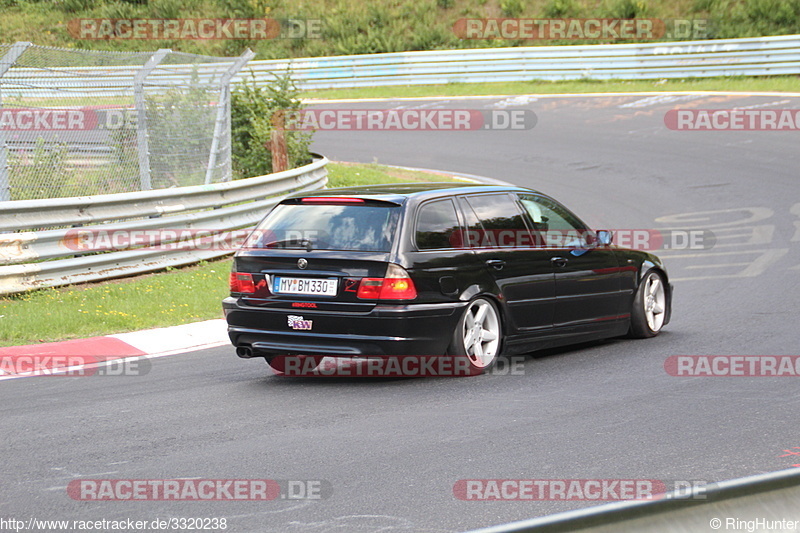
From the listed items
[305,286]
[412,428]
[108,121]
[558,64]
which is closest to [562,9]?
[558,64]

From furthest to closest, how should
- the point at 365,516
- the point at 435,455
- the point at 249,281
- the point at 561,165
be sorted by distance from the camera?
the point at 561,165 < the point at 249,281 < the point at 435,455 < the point at 365,516

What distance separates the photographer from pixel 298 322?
290 inches

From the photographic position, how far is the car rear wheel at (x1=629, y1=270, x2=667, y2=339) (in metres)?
9.37

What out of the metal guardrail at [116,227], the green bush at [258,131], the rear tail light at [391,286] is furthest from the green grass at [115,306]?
the green bush at [258,131]

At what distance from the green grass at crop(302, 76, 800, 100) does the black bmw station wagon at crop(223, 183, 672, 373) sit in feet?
63.7

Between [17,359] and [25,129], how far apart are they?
3.15 meters

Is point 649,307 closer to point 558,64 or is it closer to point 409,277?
point 409,277

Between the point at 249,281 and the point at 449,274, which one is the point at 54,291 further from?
the point at 449,274

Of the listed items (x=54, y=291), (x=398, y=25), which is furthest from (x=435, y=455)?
(x=398, y=25)

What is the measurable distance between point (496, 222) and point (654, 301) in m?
2.33

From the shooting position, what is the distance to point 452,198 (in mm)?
7910

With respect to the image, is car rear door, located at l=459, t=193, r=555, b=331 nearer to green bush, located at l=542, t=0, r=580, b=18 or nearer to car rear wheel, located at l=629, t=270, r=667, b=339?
car rear wheel, located at l=629, t=270, r=667, b=339

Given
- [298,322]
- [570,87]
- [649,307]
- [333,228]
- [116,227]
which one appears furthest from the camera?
[570,87]

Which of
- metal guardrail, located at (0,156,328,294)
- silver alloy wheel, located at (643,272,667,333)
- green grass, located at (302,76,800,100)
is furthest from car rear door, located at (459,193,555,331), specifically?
Result: green grass, located at (302,76,800,100)
